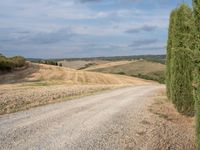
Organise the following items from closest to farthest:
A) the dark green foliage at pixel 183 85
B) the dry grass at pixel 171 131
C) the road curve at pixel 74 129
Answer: the road curve at pixel 74 129 < the dry grass at pixel 171 131 < the dark green foliage at pixel 183 85

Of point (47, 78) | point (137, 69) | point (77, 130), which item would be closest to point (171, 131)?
point (77, 130)

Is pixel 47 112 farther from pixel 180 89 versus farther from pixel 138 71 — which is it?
pixel 138 71

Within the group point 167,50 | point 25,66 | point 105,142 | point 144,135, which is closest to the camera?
point 105,142

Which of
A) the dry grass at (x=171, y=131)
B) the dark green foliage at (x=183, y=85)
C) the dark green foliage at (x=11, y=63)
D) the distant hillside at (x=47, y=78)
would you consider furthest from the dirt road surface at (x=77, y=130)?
the dark green foliage at (x=11, y=63)

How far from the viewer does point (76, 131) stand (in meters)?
14.1

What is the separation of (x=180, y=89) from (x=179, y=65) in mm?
1085

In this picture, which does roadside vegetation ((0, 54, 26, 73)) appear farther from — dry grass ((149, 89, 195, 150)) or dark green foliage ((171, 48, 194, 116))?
dark green foliage ((171, 48, 194, 116))

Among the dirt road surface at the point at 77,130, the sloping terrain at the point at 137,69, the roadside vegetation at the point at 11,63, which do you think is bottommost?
the sloping terrain at the point at 137,69

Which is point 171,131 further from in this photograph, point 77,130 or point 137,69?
point 137,69

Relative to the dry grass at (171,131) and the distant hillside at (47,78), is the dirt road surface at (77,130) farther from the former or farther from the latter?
the distant hillside at (47,78)

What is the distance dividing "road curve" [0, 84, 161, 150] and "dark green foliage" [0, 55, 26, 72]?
59.8 m

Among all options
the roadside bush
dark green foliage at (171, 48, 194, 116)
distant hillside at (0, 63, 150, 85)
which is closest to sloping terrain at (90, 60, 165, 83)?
distant hillside at (0, 63, 150, 85)

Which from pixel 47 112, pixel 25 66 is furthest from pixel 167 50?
pixel 25 66

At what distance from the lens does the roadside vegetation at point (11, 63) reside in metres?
78.3
